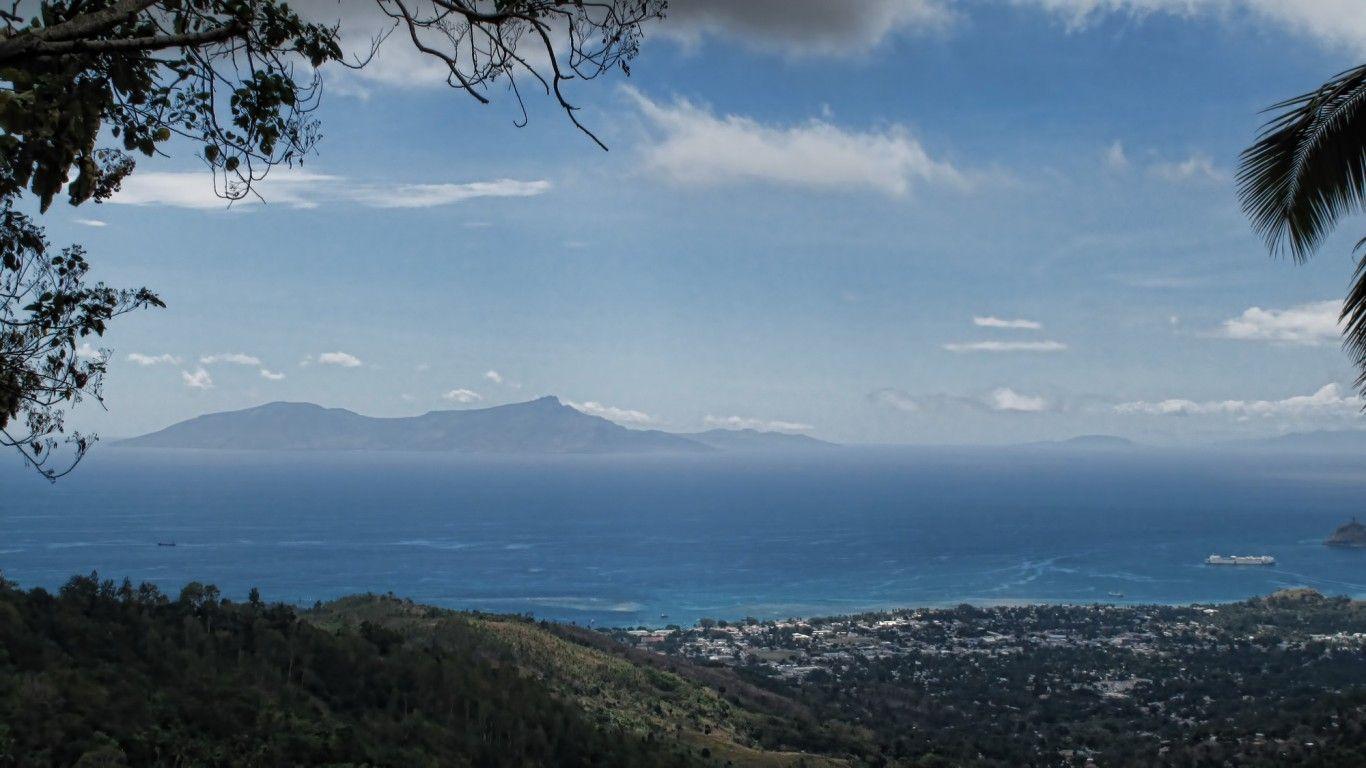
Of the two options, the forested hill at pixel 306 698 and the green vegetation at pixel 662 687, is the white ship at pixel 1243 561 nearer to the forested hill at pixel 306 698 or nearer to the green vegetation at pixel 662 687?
the green vegetation at pixel 662 687

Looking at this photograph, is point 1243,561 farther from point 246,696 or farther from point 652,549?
point 246,696

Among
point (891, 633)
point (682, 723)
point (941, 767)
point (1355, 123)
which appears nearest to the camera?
point (1355, 123)

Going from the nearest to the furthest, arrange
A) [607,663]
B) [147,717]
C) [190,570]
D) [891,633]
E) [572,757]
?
[147,717]
[572,757]
[607,663]
[891,633]
[190,570]

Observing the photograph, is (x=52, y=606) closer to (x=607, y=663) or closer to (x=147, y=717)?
(x=147, y=717)

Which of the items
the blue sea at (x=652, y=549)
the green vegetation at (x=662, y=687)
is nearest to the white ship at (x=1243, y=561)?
the blue sea at (x=652, y=549)

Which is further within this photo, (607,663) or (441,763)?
(607,663)

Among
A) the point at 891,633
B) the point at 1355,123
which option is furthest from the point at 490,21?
the point at 891,633

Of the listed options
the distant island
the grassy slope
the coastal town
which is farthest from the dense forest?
the distant island
